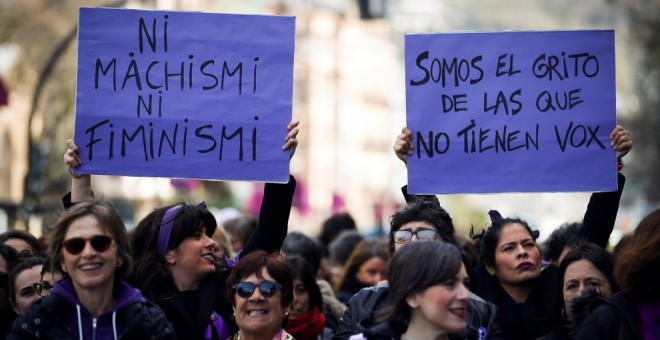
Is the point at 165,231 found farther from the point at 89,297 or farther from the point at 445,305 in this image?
the point at 445,305

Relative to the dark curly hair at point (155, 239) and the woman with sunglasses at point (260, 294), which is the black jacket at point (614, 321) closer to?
the woman with sunglasses at point (260, 294)

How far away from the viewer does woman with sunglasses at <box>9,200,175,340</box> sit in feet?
18.9

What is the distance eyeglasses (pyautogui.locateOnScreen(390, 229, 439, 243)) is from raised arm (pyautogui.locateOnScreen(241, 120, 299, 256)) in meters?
0.61

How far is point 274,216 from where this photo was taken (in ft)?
23.4

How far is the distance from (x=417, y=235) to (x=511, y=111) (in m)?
1.19

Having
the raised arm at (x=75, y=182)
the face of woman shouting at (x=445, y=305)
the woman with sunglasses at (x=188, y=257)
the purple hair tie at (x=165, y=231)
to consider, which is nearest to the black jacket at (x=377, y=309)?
the face of woman shouting at (x=445, y=305)

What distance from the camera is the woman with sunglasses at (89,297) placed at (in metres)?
5.76

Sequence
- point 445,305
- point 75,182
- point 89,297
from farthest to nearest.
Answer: point 75,182
point 89,297
point 445,305

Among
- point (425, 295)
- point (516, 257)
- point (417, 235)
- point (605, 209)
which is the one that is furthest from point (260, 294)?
point (605, 209)

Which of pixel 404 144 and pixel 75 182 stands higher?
pixel 404 144

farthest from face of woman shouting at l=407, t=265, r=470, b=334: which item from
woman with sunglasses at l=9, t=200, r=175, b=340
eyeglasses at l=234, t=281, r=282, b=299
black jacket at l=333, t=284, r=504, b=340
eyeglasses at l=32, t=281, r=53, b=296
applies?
eyeglasses at l=32, t=281, r=53, b=296

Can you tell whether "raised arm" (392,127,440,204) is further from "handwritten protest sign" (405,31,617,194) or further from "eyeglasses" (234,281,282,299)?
"eyeglasses" (234,281,282,299)

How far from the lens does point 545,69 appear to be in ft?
25.2

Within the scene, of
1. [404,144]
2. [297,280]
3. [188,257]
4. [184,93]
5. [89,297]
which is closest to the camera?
[89,297]
